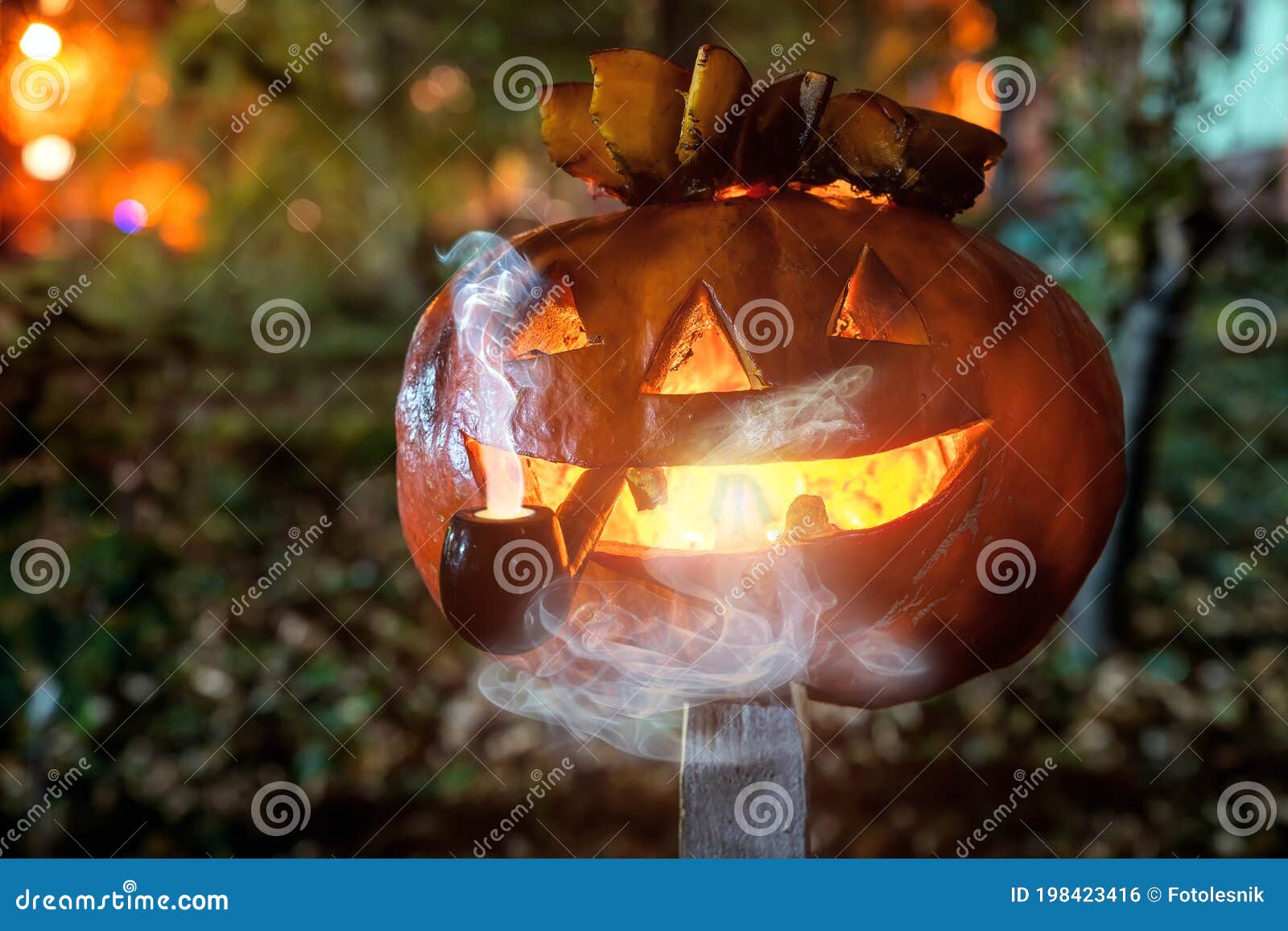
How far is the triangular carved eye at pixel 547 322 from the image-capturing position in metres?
1.34

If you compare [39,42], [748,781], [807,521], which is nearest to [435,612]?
[39,42]

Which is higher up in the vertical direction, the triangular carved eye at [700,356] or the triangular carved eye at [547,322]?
the triangular carved eye at [700,356]

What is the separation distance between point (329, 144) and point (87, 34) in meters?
2.17

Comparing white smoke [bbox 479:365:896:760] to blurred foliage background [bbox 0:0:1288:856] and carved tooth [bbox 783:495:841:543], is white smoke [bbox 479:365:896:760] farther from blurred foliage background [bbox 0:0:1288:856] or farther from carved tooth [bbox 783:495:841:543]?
blurred foliage background [bbox 0:0:1288:856]

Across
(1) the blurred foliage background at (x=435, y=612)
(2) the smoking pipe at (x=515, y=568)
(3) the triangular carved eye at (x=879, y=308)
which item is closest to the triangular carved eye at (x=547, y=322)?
(2) the smoking pipe at (x=515, y=568)

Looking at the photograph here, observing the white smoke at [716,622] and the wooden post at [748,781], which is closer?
the white smoke at [716,622]

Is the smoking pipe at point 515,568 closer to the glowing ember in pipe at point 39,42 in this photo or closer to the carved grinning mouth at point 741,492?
the carved grinning mouth at point 741,492

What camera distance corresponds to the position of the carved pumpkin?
1.27 metres

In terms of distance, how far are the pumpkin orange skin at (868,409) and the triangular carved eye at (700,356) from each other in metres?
0.02

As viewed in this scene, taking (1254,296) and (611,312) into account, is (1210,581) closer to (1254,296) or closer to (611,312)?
(1254,296)

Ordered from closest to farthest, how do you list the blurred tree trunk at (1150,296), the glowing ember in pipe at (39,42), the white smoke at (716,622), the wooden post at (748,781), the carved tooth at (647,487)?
the white smoke at (716,622), the carved tooth at (647,487), the wooden post at (748,781), the glowing ember in pipe at (39,42), the blurred tree trunk at (1150,296)

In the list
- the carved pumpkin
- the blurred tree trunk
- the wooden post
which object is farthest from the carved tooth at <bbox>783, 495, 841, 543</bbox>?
the blurred tree trunk

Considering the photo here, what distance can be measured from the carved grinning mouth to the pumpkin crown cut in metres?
0.41

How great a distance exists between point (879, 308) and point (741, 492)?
346 mm
